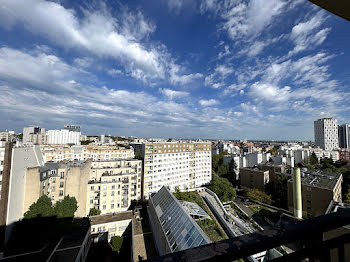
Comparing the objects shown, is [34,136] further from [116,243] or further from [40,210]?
[116,243]

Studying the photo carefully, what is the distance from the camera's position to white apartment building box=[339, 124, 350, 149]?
197ft

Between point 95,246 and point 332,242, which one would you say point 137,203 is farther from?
point 332,242

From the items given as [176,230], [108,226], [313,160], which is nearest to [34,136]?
[108,226]

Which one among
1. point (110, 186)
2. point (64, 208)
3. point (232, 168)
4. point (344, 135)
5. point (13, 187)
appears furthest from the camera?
point (344, 135)

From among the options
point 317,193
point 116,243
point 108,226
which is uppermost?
point 317,193

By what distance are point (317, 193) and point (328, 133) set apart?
58.1 meters

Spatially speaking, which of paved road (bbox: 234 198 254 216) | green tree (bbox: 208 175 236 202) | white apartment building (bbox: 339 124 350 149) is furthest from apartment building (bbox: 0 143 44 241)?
white apartment building (bbox: 339 124 350 149)

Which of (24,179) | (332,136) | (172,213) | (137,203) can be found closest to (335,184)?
(172,213)

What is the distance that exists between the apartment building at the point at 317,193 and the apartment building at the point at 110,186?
20.9 m

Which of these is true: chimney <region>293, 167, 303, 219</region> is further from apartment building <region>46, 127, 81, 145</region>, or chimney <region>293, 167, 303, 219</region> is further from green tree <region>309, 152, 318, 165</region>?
apartment building <region>46, 127, 81, 145</region>

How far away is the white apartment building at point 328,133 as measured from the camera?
58031 millimetres

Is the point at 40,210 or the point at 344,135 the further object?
the point at 344,135

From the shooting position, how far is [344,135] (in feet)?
198

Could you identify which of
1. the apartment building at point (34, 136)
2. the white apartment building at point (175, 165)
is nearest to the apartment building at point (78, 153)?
the white apartment building at point (175, 165)
